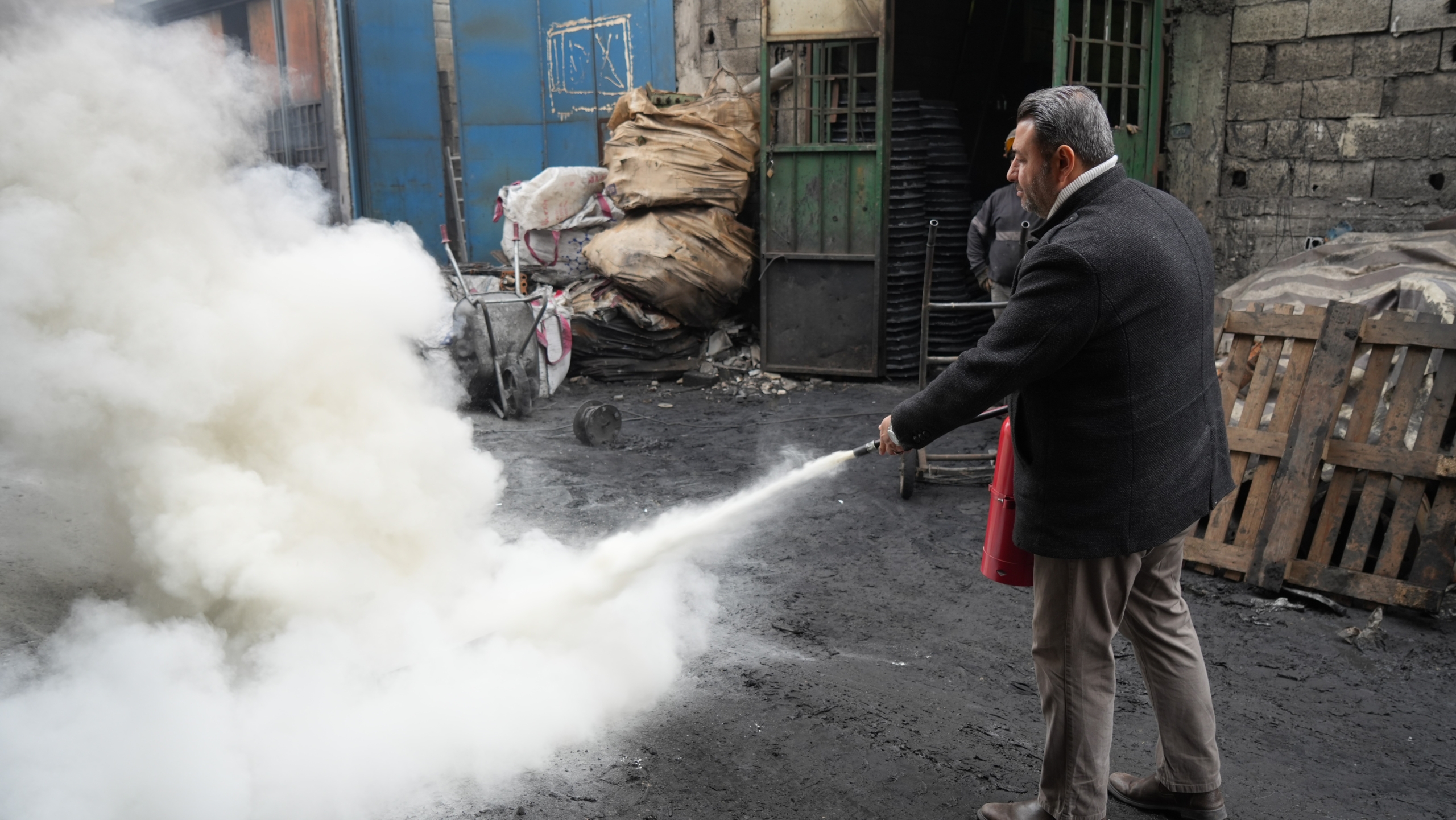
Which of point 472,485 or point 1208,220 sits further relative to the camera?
point 1208,220

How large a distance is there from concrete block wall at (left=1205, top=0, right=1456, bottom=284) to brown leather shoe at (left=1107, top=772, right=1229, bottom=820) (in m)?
6.21

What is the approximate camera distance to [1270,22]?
24.7 ft

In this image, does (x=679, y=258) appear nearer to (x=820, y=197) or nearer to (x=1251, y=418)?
(x=820, y=197)

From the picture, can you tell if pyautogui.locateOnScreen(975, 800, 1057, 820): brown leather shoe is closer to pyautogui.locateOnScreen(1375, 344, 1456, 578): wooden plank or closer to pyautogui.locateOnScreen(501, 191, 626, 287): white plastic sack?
pyautogui.locateOnScreen(1375, 344, 1456, 578): wooden plank

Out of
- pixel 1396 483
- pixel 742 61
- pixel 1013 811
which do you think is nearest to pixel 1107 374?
pixel 1013 811

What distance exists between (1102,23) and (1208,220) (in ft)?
6.08

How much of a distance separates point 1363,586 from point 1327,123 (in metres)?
4.70

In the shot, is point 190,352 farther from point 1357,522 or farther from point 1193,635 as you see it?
point 1357,522

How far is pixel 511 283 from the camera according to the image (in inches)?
374

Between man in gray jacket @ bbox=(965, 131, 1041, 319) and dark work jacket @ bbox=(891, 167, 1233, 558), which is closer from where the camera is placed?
dark work jacket @ bbox=(891, 167, 1233, 558)

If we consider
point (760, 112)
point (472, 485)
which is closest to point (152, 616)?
point (472, 485)

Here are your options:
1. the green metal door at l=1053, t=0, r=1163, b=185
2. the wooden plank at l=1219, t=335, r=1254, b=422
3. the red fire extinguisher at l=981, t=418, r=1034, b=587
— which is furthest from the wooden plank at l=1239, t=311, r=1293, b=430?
the green metal door at l=1053, t=0, r=1163, b=185

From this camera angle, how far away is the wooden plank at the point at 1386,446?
167 inches

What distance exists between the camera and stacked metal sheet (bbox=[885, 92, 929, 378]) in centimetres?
895
